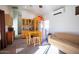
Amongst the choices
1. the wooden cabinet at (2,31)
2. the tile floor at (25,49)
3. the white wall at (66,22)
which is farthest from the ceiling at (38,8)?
the tile floor at (25,49)

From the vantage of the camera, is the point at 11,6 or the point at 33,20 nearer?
the point at 11,6

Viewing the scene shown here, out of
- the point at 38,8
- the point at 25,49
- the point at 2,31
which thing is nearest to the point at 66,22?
the point at 38,8

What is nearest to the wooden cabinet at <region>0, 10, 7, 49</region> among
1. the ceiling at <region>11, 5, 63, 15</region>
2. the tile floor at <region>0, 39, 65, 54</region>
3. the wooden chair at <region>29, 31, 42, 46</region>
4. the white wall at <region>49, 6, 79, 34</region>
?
the tile floor at <region>0, 39, 65, 54</region>

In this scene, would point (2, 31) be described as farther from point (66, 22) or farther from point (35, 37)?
point (66, 22)

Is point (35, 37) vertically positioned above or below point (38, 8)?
below

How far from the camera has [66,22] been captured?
1.61 metres

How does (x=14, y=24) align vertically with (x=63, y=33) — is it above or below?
above

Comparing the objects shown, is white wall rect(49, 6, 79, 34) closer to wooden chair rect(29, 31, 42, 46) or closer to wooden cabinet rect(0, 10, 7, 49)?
wooden chair rect(29, 31, 42, 46)

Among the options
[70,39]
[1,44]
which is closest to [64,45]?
[70,39]
